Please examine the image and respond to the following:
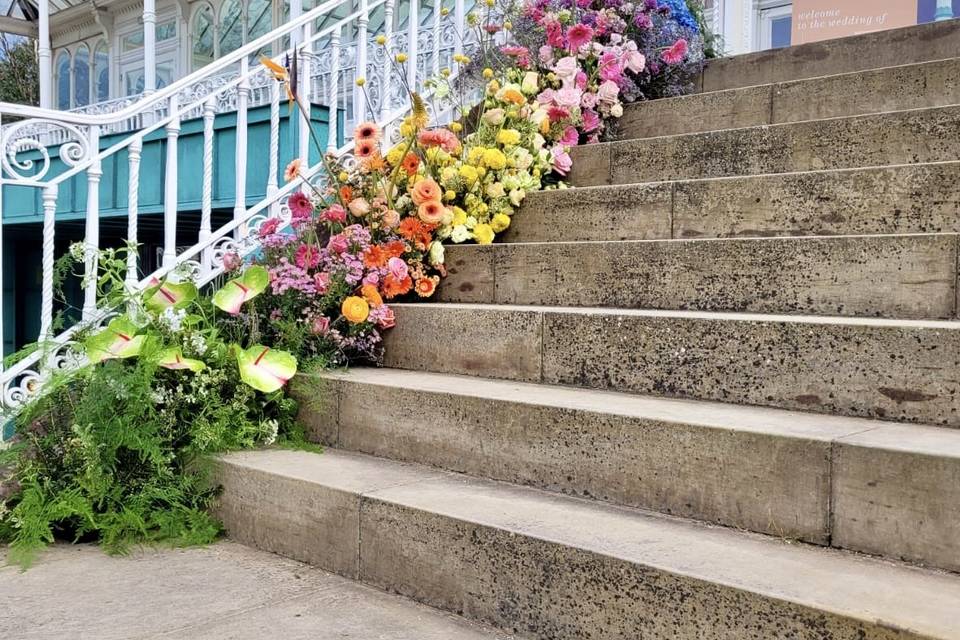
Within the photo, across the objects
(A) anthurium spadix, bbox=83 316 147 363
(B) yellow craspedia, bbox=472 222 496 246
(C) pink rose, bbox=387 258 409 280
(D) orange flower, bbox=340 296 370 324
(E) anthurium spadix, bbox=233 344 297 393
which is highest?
(B) yellow craspedia, bbox=472 222 496 246

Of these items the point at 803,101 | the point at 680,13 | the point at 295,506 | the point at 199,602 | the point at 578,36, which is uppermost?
the point at 680,13

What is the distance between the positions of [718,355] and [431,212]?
144 cm

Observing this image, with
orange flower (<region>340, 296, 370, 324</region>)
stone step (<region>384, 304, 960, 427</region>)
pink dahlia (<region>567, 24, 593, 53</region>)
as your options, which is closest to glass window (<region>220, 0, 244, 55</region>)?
pink dahlia (<region>567, 24, 593, 53</region>)

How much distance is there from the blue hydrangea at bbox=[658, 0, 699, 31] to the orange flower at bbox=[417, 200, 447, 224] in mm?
2006

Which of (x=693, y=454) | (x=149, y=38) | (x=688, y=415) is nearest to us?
(x=693, y=454)

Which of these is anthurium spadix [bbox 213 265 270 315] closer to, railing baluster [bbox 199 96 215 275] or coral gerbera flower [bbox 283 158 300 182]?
railing baluster [bbox 199 96 215 275]

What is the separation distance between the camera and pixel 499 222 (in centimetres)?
344

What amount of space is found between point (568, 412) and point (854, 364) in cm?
69

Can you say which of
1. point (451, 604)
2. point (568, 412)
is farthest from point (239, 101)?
point (451, 604)

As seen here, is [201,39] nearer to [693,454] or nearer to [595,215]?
[595,215]

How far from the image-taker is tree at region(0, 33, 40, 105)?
1622cm

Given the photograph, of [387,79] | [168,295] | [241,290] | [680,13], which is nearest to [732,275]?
[241,290]

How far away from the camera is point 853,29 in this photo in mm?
6441

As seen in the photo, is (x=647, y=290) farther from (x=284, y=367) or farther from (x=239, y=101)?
(x=239, y=101)
